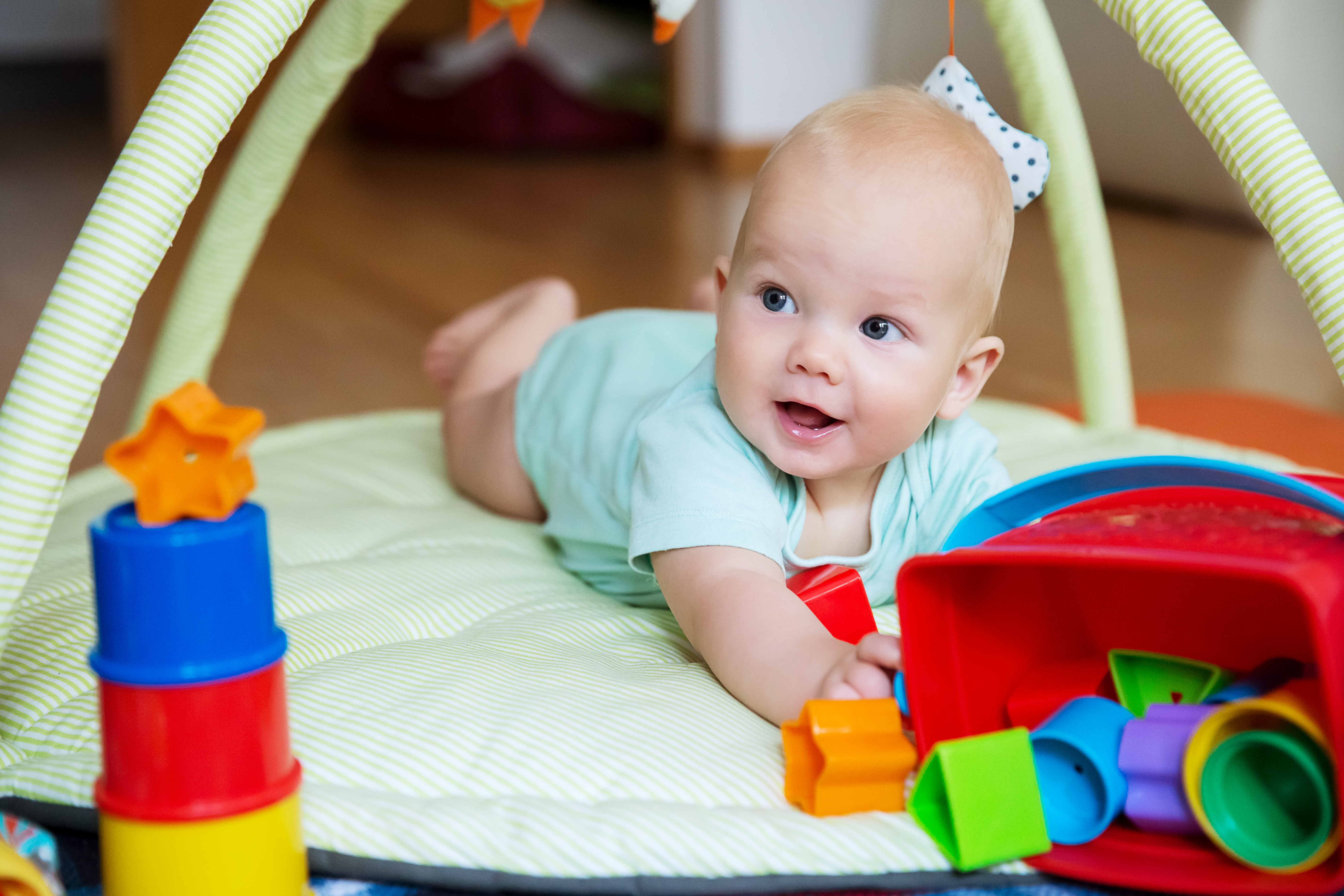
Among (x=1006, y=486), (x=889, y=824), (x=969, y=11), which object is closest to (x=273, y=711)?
(x=889, y=824)

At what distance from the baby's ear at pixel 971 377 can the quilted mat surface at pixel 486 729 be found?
124 millimetres

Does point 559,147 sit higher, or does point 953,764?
point 559,147

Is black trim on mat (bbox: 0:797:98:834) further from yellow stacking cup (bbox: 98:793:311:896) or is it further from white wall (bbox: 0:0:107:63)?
white wall (bbox: 0:0:107:63)

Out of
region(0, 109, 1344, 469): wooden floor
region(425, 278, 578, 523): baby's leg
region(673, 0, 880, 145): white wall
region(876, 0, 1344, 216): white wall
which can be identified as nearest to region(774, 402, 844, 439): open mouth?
region(425, 278, 578, 523): baby's leg

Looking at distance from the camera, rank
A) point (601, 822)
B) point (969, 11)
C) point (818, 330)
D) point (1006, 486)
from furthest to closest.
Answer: point (969, 11), point (1006, 486), point (818, 330), point (601, 822)

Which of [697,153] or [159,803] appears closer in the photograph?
[159,803]

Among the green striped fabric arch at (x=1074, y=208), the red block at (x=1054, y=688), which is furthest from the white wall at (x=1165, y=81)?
the red block at (x=1054, y=688)

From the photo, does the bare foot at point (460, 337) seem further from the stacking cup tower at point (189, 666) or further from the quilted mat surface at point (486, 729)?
the stacking cup tower at point (189, 666)

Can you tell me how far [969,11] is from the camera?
193 centimetres

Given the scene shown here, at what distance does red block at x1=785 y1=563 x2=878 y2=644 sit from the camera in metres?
0.69

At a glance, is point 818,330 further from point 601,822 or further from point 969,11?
point 969,11

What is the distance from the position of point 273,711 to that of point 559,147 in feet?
11.2

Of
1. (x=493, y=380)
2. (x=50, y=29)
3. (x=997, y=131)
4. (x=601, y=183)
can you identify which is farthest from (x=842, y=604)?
(x=50, y=29)

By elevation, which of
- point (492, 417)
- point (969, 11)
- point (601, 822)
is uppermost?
point (969, 11)
